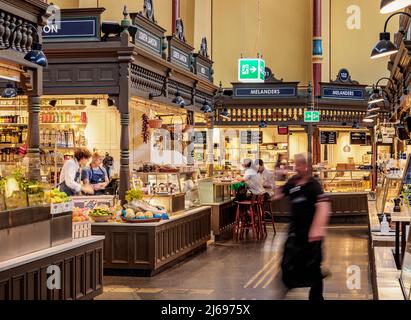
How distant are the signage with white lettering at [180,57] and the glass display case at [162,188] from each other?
271 cm

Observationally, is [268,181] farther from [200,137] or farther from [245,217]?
[200,137]

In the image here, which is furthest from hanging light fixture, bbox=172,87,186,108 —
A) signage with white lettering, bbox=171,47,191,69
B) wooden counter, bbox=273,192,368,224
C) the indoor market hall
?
wooden counter, bbox=273,192,368,224

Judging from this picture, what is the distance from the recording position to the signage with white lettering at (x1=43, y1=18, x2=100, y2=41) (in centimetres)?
1019

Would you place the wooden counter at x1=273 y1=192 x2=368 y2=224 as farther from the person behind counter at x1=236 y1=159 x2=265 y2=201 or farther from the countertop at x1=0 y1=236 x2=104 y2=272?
the countertop at x1=0 y1=236 x2=104 y2=272

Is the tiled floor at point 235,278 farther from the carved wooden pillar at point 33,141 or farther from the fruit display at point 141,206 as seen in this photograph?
the carved wooden pillar at point 33,141

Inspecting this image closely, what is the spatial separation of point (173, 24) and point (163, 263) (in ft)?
43.5

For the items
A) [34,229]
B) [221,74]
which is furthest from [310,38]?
[34,229]

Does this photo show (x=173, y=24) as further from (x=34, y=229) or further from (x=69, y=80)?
(x=34, y=229)

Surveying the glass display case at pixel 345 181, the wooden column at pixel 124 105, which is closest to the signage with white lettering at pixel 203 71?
the glass display case at pixel 345 181

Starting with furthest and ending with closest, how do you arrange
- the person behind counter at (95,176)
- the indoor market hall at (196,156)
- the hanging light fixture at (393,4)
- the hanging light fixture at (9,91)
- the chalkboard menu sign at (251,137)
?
1. the chalkboard menu sign at (251,137)
2. the person behind counter at (95,176)
3. the hanging light fixture at (9,91)
4. the indoor market hall at (196,156)
5. the hanging light fixture at (393,4)

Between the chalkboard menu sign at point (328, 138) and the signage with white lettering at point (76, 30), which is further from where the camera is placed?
the chalkboard menu sign at point (328, 138)

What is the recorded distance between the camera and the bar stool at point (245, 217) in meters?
14.1

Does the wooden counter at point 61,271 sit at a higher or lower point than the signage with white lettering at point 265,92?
lower
